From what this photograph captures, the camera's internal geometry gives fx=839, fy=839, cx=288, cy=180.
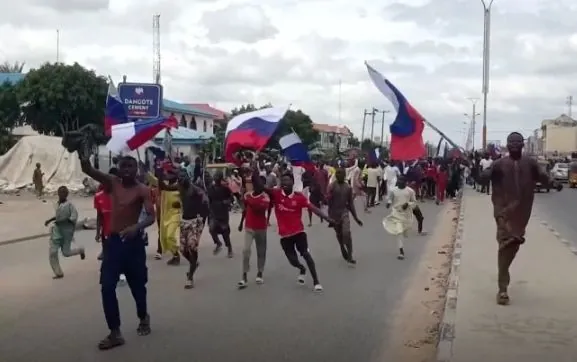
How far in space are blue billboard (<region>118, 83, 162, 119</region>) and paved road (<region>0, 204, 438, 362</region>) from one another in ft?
11.5

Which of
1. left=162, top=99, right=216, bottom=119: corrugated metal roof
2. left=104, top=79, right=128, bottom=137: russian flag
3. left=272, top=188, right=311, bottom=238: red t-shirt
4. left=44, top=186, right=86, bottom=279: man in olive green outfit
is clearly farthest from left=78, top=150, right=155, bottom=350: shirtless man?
left=162, top=99, right=216, bottom=119: corrugated metal roof

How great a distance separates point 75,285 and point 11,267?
2.60m

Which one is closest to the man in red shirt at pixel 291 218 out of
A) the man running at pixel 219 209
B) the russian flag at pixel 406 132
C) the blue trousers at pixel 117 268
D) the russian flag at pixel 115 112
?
the russian flag at pixel 406 132

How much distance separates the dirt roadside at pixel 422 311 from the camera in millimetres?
7547

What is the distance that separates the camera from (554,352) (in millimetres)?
6953

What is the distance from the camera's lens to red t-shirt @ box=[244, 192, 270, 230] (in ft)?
36.1

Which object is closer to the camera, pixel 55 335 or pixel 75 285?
pixel 55 335

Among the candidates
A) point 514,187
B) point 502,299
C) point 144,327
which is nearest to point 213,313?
point 144,327

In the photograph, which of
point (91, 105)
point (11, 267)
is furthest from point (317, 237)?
point (91, 105)

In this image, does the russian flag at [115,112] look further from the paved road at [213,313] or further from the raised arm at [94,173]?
the raised arm at [94,173]

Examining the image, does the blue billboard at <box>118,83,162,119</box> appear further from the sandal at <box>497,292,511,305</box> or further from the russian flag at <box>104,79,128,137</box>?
the sandal at <box>497,292,511,305</box>

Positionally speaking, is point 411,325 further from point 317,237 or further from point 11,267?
point 317,237

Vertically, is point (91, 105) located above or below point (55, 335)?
above

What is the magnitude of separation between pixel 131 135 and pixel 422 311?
6590 mm
